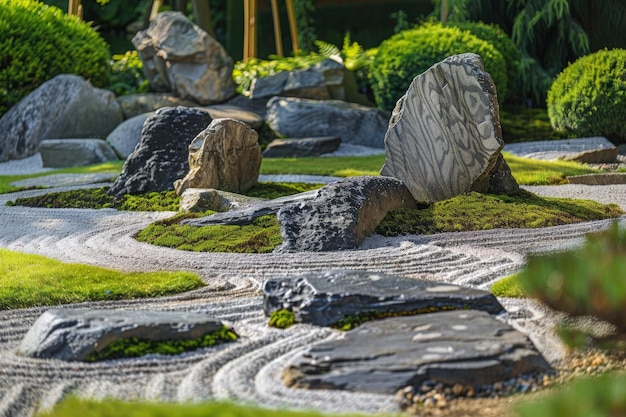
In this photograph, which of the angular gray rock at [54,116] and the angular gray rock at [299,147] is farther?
the angular gray rock at [54,116]

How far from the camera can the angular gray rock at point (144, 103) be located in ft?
51.6

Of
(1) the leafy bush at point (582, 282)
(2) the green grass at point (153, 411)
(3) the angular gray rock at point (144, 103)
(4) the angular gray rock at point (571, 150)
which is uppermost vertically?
(1) the leafy bush at point (582, 282)

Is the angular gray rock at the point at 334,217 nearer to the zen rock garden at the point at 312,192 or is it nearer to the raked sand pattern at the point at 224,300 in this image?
the zen rock garden at the point at 312,192

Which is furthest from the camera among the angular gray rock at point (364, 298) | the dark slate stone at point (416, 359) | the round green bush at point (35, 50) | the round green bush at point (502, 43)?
the round green bush at point (502, 43)

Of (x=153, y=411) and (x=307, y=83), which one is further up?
(x=307, y=83)

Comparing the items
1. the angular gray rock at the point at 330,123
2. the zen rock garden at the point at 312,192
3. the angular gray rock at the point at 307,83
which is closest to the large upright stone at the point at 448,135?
the zen rock garden at the point at 312,192

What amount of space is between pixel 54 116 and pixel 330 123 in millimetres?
4426

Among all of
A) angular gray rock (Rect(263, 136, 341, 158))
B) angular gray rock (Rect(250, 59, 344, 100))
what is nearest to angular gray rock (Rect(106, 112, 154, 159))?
angular gray rock (Rect(263, 136, 341, 158))

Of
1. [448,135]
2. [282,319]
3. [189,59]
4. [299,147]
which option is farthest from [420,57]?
[282,319]

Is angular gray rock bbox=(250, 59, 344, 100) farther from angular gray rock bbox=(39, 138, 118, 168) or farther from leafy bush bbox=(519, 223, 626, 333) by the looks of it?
leafy bush bbox=(519, 223, 626, 333)

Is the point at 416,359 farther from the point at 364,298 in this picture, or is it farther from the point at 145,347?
the point at 145,347

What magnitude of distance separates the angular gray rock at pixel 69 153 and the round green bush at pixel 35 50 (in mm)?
2400

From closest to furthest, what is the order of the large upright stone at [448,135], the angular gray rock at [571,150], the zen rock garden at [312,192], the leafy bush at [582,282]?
the leafy bush at [582,282]
the zen rock garden at [312,192]
the large upright stone at [448,135]
the angular gray rock at [571,150]

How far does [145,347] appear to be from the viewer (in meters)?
4.33
